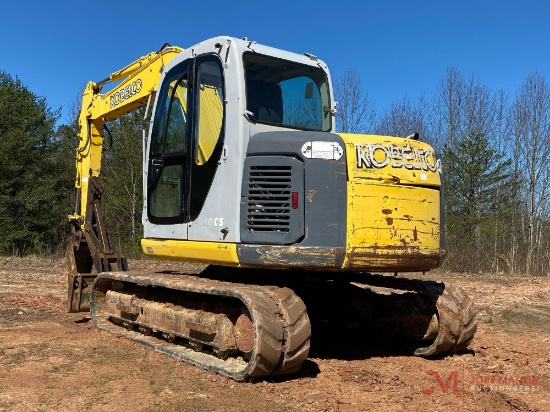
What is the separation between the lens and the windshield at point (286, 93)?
17.7ft

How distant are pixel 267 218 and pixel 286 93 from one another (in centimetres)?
159

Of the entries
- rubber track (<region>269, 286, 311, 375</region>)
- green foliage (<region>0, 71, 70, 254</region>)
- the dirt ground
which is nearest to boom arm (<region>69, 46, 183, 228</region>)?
the dirt ground

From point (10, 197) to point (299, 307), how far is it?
949 inches

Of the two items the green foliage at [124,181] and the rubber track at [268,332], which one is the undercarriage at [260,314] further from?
the green foliage at [124,181]

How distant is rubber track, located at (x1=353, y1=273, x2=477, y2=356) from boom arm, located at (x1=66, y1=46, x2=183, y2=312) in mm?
3926

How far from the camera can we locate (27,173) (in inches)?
1022

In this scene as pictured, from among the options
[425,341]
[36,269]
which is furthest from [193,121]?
[36,269]

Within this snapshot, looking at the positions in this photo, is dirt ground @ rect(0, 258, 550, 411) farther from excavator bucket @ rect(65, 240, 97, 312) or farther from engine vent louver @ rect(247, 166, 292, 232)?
engine vent louver @ rect(247, 166, 292, 232)

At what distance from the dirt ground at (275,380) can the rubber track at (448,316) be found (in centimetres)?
17

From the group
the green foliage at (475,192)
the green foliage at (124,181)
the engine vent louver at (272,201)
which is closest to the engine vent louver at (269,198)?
the engine vent louver at (272,201)

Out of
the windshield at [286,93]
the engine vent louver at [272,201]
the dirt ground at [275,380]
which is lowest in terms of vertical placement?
the dirt ground at [275,380]

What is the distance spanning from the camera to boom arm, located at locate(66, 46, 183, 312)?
7141 mm

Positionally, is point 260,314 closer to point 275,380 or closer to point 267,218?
point 275,380

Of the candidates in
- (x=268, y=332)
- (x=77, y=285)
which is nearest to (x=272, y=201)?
(x=268, y=332)
